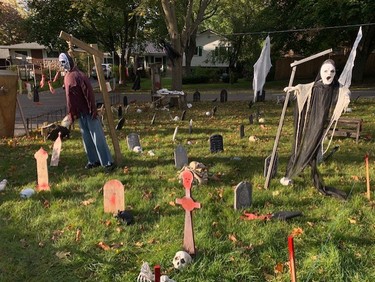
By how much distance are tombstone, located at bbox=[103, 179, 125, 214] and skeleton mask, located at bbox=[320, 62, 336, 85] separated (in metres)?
2.94

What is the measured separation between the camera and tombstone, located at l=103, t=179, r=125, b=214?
445 centimetres

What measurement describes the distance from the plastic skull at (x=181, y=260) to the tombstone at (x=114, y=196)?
123cm

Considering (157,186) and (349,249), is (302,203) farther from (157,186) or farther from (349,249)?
(157,186)

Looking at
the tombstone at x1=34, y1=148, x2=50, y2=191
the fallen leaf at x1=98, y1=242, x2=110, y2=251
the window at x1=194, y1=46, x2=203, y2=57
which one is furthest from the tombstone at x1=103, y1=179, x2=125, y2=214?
the window at x1=194, y1=46, x2=203, y2=57

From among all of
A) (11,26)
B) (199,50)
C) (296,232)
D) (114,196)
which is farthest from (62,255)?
(11,26)

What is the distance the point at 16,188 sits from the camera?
5.70 metres

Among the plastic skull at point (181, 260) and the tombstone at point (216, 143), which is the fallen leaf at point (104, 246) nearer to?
the plastic skull at point (181, 260)

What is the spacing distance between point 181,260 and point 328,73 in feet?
9.95

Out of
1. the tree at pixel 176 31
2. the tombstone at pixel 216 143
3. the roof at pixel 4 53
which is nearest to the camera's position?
the tombstone at pixel 216 143

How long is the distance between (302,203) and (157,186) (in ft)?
6.91

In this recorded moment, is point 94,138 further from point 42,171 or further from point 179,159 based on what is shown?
point 179,159

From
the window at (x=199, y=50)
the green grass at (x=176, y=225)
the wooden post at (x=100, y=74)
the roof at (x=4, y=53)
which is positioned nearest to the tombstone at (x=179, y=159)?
the green grass at (x=176, y=225)

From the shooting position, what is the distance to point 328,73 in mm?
4801

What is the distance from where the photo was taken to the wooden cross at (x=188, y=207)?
3.51 meters
